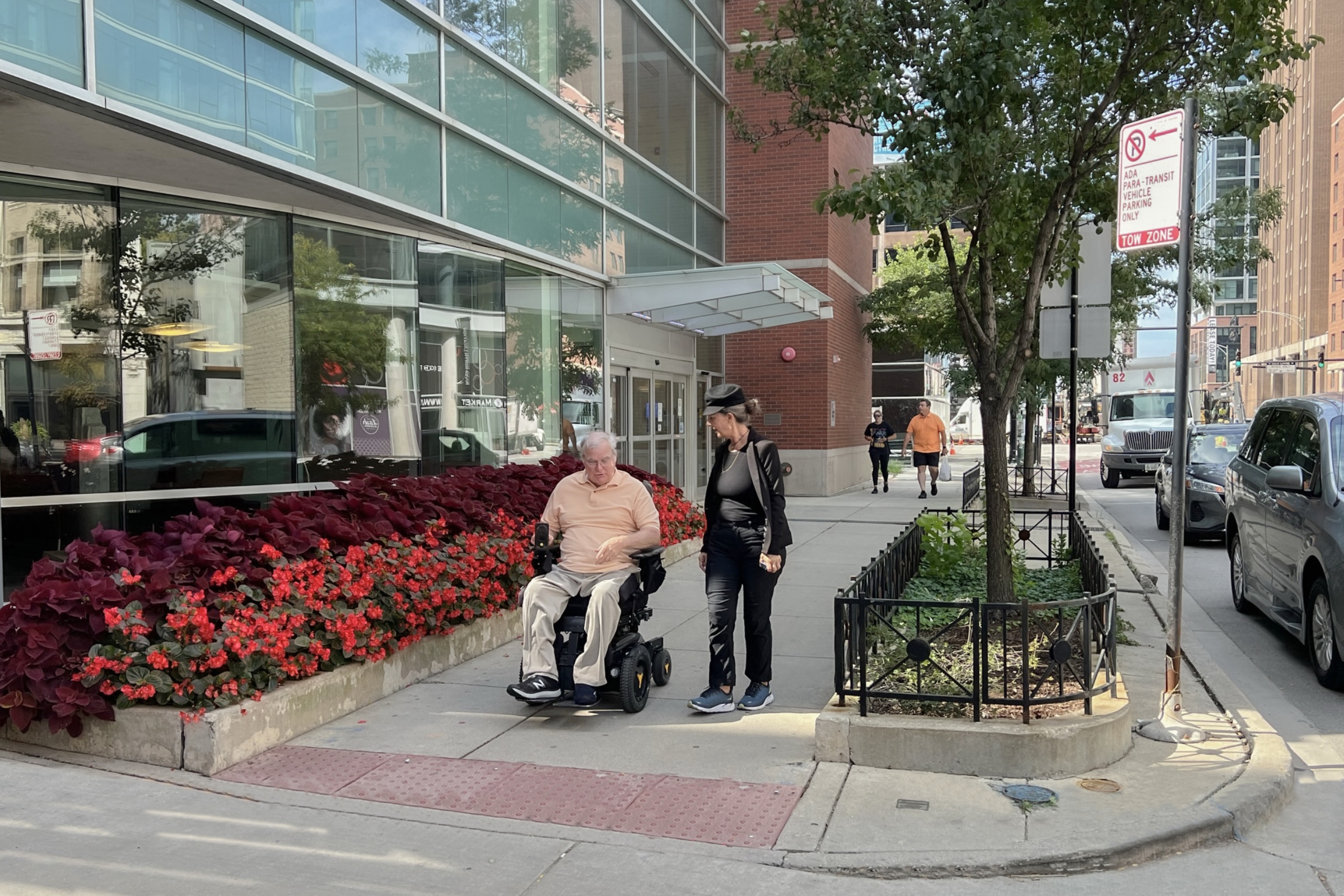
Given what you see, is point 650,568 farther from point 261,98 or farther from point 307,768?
point 261,98

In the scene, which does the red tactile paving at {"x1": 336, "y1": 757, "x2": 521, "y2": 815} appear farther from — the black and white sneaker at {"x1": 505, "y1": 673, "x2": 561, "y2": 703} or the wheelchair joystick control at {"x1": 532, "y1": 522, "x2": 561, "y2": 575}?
the wheelchair joystick control at {"x1": 532, "y1": 522, "x2": 561, "y2": 575}

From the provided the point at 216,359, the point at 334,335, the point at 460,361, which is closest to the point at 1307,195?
the point at 460,361

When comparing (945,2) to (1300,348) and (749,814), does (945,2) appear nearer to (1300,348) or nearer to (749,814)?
(749,814)

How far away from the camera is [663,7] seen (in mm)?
16953

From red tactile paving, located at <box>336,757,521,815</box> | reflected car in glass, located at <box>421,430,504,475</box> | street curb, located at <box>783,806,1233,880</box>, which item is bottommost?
street curb, located at <box>783,806,1233,880</box>

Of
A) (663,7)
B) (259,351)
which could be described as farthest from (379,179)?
(663,7)

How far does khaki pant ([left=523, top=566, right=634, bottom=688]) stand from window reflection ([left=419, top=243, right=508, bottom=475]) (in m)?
5.43

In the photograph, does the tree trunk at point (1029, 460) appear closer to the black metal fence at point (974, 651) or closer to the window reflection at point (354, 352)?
the window reflection at point (354, 352)

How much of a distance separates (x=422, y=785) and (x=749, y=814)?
1496 mm

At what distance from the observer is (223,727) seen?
4988 mm

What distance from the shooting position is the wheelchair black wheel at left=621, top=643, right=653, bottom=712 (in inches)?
231

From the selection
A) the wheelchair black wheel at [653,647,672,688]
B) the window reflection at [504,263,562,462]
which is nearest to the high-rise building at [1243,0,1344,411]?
the window reflection at [504,263,562,462]

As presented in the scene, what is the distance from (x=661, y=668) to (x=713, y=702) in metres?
0.61

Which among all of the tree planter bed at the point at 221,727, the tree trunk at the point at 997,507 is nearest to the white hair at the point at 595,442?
the tree planter bed at the point at 221,727
